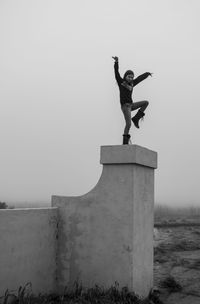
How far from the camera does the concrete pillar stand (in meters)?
6.93

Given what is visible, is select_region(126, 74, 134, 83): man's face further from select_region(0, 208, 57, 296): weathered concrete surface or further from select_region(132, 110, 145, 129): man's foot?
select_region(0, 208, 57, 296): weathered concrete surface

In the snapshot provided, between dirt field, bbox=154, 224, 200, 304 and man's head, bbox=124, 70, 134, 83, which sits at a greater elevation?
man's head, bbox=124, 70, 134, 83

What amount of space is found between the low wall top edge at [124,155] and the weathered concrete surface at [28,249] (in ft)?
4.26

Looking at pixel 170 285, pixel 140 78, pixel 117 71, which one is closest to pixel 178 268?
pixel 170 285

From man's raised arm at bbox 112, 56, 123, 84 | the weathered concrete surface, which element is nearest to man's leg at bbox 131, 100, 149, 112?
man's raised arm at bbox 112, 56, 123, 84

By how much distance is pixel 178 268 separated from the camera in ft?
34.6

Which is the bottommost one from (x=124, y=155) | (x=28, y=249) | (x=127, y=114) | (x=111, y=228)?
(x=28, y=249)

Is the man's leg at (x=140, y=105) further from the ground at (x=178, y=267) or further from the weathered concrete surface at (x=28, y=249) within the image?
the ground at (x=178, y=267)

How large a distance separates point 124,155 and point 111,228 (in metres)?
1.20

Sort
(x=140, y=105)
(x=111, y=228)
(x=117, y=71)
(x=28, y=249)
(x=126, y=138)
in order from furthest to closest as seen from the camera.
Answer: (x=140, y=105)
(x=117, y=71)
(x=126, y=138)
(x=111, y=228)
(x=28, y=249)

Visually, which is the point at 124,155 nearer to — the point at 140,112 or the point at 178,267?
the point at 140,112

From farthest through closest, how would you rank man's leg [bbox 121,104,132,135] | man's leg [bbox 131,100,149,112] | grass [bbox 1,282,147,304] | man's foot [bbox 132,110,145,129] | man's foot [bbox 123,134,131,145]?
1. man's foot [bbox 132,110,145,129]
2. man's leg [bbox 131,100,149,112]
3. man's leg [bbox 121,104,132,135]
4. man's foot [bbox 123,134,131,145]
5. grass [bbox 1,282,147,304]

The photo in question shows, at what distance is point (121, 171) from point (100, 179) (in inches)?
16.5

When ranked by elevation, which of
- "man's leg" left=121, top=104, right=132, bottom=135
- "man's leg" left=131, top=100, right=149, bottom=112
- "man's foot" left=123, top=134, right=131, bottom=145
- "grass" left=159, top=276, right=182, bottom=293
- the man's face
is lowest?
"grass" left=159, top=276, right=182, bottom=293
